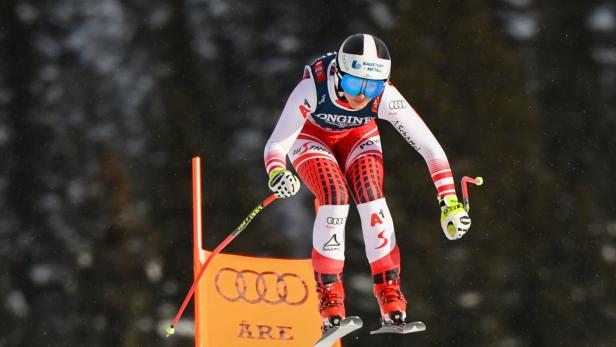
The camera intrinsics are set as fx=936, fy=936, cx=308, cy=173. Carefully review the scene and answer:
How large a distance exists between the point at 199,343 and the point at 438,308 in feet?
11.5

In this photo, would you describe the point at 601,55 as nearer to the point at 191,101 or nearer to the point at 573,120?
the point at 573,120

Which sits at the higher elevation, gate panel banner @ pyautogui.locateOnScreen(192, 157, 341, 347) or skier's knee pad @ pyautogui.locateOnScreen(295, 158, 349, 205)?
skier's knee pad @ pyautogui.locateOnScreen(295, 158, 349, 205)

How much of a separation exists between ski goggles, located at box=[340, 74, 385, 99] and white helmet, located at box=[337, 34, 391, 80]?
0.07ft

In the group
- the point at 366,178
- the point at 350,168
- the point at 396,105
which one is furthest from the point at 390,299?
the point at 396,105

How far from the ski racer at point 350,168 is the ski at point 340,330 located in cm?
5

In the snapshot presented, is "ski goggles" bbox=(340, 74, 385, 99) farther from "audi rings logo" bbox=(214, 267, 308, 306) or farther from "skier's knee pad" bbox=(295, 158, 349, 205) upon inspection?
"audi rings logo" bbox=(214, 267, 308, 306)

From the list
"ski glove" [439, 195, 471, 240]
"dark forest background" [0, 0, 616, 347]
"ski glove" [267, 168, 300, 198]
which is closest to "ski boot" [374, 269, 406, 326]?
"ski glove" [439, 195, 471, 240]

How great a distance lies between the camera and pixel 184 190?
8023 mm

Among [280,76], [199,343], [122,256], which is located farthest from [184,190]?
[199,343]

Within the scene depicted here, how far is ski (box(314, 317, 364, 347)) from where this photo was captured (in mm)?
4180

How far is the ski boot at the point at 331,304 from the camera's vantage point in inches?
171

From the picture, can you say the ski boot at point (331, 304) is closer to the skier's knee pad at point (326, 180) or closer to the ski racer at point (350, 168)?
the ski racer at point (350, 168)

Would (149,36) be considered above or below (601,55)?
above

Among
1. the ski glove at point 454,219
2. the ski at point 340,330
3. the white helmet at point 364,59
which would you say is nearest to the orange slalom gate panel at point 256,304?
the ski at point 340,330
